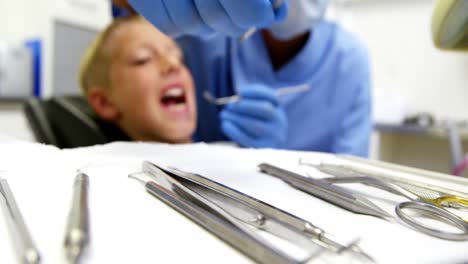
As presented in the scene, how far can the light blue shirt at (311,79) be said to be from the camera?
39.3 inches

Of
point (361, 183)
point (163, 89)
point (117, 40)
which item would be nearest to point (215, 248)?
point (361, 183)

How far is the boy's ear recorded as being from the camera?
95 cm

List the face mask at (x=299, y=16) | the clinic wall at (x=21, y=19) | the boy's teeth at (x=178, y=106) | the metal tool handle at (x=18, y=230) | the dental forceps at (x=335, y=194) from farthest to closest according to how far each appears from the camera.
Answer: the clinic wall at (x=21, y=19) < the boy's teeth at (x=178, y=106) < the face mask at (x=299, y=16) < the dental forceps at (x=335, y=194) < the metal tool handle at (x=18, y=230)

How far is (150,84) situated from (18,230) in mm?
639

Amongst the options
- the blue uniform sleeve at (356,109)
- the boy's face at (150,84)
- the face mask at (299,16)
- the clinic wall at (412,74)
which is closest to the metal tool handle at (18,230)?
the boy's face at (150,84)

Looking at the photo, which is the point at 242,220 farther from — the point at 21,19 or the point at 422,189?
the point at 21,19

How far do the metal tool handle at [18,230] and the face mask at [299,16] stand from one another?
0.65 metres

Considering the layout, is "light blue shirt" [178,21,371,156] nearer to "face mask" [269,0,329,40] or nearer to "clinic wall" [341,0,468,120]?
"face mask" [269,0,329,40]

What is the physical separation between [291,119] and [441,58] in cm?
143

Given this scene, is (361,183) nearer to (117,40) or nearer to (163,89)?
(163,89)

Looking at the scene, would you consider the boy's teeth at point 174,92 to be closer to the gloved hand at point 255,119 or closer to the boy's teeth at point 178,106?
the boy's teeth at point 178,106

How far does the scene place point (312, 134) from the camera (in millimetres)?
1034

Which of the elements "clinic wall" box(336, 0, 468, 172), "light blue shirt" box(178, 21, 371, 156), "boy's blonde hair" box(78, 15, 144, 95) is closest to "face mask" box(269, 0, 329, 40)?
"light blue shirt" box(178, 21, 371, 156)

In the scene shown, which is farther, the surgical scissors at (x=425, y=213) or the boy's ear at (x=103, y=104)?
the boy's ear at (x=103, y=104)
